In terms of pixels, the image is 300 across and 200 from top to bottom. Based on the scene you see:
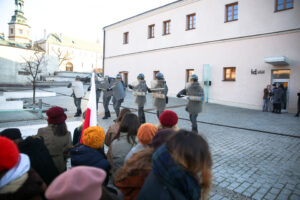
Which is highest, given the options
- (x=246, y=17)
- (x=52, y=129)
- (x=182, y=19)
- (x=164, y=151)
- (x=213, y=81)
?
(x=182, y=19)

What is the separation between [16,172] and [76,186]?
0.61 m

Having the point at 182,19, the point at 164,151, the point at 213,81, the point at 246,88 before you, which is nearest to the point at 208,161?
the point at 164,151

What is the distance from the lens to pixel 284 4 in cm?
1298

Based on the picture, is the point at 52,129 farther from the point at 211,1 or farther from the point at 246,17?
the point at 211,1

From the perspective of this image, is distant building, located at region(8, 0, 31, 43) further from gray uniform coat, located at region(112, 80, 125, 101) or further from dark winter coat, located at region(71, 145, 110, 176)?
dark winter coat, located at region(71, 145, 110, 176)

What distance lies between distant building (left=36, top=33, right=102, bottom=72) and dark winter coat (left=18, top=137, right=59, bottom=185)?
66404 mm

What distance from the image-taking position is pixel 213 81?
16516 mm

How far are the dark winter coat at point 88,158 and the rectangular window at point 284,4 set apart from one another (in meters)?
15.5

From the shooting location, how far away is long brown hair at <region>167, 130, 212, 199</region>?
4.72ft

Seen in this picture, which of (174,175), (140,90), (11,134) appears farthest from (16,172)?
(140,90)

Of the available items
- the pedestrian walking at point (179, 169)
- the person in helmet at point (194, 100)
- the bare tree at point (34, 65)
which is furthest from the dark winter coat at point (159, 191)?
the bare tree at point (34, 65)

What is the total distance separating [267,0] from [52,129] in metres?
15.8

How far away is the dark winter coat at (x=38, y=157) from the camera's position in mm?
2273

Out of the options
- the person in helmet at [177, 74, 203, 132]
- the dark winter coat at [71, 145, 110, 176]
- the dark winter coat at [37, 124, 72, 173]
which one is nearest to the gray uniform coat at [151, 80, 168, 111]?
the person in helmet at [177, 74, 203, 132]
